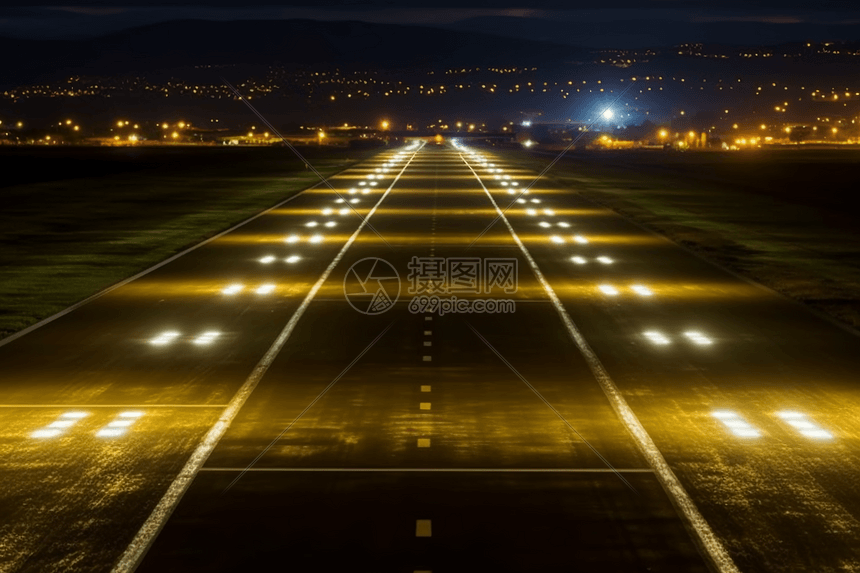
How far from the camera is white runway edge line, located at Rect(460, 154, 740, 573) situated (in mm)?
11164

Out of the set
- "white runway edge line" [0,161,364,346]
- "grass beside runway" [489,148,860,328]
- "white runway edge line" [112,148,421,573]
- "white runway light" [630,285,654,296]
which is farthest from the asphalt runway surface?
"grass beside runway" [489,148,860,328]

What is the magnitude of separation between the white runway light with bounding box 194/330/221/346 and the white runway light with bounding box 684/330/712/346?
30.9 feet

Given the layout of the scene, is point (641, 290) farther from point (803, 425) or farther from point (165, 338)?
point (803, 425)

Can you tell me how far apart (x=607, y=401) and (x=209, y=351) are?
794 cm

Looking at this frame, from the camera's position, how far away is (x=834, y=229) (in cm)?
4962

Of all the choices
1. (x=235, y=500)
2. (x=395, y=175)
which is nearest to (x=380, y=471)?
(x=235, y=500)

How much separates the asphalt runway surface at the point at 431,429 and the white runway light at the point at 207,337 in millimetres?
118

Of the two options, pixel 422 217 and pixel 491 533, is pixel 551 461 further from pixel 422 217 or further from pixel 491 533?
pixel 422 217

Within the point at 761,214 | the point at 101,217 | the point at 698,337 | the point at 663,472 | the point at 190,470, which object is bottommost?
the point at 761,214

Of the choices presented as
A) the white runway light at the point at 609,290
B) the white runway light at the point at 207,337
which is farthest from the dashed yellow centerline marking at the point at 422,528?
the white runway light at the point at 609,290

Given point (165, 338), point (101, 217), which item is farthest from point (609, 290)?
point (101, 217)

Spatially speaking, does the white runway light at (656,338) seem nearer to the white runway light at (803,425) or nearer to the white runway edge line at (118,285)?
the white runway light at (803,425)

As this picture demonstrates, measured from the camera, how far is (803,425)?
1634 centimetres

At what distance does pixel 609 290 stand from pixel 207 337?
451 inches
